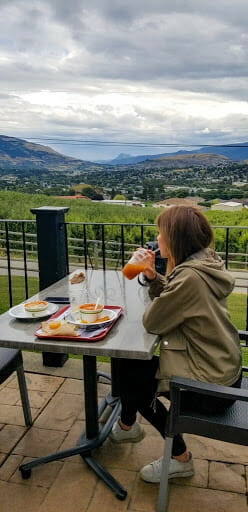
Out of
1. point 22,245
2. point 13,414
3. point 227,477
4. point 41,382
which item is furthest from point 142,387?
point 22,245

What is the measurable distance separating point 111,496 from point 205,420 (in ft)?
2.07

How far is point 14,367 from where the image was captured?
7.34ft

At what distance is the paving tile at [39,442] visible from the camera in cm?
219

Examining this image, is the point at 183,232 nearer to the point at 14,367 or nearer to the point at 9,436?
the point at 14,367

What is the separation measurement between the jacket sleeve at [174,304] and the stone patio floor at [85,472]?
2.67 ft

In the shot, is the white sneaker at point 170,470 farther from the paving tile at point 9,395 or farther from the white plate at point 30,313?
the paving tile at point 9,395

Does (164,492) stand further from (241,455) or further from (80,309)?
(80,309)

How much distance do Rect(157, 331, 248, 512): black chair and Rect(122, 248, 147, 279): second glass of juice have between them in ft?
1.67

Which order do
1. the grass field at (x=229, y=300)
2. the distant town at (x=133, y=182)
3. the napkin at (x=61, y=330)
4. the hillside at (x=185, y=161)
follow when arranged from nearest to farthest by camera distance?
1. the napkin at (x=61, y=330)
2. the distant town at (x=133, y=182)
3. the hillside at (x=185, y=161)
4. the grass field at (x=229, y=300)

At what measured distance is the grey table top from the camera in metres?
1.57

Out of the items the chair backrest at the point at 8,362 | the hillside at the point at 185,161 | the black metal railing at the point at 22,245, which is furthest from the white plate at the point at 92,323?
the hillside at the point at 185,161

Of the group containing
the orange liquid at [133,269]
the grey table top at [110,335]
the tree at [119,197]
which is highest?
the tree at [119,197]

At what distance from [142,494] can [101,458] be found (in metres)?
0.33

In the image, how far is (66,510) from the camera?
5.86 feet
